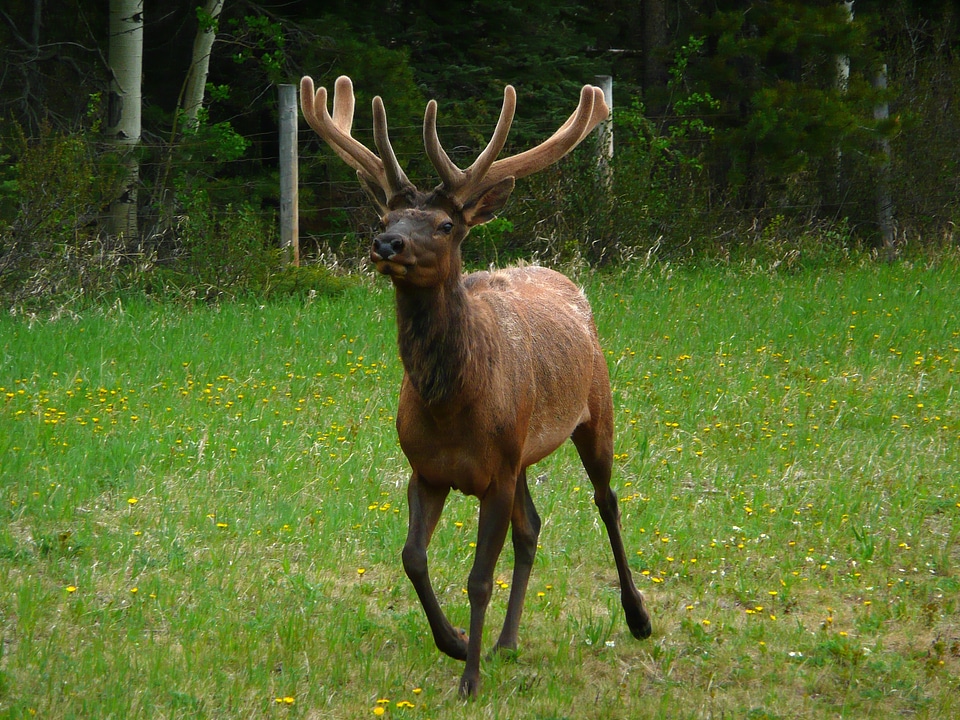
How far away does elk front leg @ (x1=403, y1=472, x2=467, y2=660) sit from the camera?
16.6 ft

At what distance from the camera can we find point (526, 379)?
548cm

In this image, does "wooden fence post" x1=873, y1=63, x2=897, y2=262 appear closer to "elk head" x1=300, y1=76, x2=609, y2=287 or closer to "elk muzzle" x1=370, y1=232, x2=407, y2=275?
"elk head" x1=300, y1=76, x2=609, y2=287

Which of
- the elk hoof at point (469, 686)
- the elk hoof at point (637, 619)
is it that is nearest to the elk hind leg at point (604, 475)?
the elk hoof at point (637, 619)

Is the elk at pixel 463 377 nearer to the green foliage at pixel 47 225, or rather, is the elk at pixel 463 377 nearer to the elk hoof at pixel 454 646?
the elk hoof at pixel 454 646

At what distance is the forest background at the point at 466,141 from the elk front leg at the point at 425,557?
759cm

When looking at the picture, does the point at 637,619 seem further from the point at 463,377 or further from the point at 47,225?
the point at 47,225

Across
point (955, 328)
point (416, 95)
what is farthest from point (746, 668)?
point (416, 95)

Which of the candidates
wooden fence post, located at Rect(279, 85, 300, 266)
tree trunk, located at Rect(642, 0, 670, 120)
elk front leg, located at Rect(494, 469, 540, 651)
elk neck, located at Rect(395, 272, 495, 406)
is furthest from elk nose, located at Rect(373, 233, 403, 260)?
tree trunk, located at Rect(642, 0, 670, 120)

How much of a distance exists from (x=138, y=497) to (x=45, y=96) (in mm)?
10785

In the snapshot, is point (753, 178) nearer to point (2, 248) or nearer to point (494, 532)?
point (2, 248)

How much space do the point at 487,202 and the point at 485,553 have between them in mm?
1482

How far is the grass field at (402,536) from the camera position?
5.16m

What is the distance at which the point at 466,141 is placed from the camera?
1579 centimetres

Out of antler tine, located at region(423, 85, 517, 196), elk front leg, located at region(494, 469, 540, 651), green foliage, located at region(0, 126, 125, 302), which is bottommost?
elk front leg, located at region(494, 469, 540, 651)
